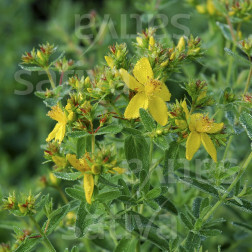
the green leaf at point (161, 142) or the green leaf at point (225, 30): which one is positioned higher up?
the green leaf at point (225, 30)

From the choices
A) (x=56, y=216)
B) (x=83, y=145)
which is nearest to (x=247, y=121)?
(x=83, y=145)

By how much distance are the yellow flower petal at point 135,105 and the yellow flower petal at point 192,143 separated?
5.1 inches

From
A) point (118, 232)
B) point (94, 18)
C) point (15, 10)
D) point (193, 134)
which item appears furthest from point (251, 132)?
point (15, 10)

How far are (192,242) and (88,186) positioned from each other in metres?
0.33

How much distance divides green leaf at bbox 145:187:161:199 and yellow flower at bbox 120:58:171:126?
6.5 inches

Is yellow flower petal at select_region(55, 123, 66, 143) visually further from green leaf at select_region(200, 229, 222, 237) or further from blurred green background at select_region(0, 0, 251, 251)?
blurred green background at select_region(0, 0, 251, 251)

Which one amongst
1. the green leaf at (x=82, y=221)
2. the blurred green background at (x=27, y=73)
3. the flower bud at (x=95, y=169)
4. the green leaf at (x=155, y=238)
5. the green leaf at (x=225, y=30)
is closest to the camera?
the flower bud at (x=95, y=169)

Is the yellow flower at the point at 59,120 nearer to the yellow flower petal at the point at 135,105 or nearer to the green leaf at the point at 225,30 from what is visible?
the yellow flower petal at the point at 135,105

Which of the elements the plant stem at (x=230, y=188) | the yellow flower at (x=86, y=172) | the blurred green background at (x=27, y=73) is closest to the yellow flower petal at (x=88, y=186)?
the yellow flower at (x=86, y=172)

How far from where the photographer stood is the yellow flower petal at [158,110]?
3.32 ft

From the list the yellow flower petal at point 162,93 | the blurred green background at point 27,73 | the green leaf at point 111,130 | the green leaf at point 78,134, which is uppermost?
the yellow flower petal at point 162,93

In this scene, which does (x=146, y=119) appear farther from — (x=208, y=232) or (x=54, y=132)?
(x=208, y=232)

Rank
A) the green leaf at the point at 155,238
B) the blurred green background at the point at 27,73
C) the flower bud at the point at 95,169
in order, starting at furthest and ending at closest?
the blurred green background at the point at 27,73 < the green leaf at the point at 155,238 < the flower bud at the point at 95,169

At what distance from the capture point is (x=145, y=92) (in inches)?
40.5
